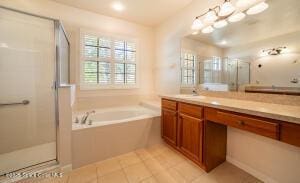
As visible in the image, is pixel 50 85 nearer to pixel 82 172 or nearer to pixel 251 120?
pixel 82 172

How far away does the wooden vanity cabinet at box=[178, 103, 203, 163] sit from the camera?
1.64m

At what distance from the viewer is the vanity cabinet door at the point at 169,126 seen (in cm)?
206

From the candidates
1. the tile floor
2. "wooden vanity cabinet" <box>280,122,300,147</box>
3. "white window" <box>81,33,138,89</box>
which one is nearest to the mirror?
"wooden vanity cabinet" <box>280,122,300,147</box>

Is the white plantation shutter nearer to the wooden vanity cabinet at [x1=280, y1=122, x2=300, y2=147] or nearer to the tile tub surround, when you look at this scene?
A: the tile tub surround

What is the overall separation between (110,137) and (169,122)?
3.00ft

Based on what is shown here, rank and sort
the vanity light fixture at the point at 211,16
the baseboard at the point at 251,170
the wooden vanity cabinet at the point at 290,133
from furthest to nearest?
the vanity light fixture at the point at 211,16, the baseboard at the point at 251,170, the wooden vanity cabinet at the point at 290,133

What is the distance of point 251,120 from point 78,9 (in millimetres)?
3253

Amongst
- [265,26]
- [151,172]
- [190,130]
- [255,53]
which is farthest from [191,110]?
[265,26]

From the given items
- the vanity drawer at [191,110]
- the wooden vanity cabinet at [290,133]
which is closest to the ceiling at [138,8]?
the vanity drawer at [191,110]

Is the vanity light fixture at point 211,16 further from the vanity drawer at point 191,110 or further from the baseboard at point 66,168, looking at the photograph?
the baseboard at point 66,168

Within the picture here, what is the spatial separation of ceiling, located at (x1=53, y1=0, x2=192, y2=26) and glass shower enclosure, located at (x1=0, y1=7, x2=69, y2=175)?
0.84 m

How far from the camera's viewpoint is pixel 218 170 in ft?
5.49

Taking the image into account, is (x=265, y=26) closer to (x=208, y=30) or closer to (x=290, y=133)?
(x=208, y=30)

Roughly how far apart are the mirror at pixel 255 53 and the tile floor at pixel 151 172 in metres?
1.04
